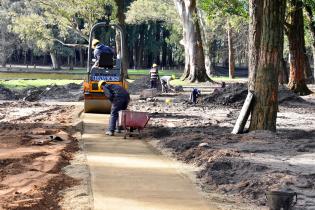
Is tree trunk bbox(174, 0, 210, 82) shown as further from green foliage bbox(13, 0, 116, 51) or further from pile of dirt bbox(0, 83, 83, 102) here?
pile of dirt bbox(0, 83, 83, 102)

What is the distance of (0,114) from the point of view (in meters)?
22.5

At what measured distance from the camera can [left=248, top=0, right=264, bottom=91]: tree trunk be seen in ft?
49.9

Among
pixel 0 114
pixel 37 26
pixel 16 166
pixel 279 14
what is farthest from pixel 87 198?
pixel 37 26

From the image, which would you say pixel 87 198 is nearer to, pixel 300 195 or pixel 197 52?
pixel 300 195

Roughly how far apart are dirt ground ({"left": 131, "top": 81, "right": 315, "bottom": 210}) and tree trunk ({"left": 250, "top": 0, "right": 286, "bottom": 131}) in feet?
1.93

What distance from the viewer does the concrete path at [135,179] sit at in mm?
8414

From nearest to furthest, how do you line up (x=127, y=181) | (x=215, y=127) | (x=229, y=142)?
(x=127, y=181) → (x=229, y=142) → (x=215, y=127)

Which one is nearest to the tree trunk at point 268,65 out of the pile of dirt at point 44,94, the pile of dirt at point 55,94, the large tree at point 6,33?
the pile of dirt at point 44,94

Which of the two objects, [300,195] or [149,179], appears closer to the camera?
[300,195]

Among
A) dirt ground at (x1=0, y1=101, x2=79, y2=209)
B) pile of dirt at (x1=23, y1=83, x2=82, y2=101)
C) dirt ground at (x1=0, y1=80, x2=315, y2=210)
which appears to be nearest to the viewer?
dirt ground at (x1=0, y1=101, x2=79, y2=209)

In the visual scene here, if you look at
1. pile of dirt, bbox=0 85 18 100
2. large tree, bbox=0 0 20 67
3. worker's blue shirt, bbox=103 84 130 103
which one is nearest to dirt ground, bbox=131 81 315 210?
worker's blue shirt, bbox=103 84 130 103

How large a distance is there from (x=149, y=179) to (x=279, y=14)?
21.4ft

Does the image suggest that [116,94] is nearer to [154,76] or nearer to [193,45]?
[154,76]

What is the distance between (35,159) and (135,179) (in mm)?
2492
